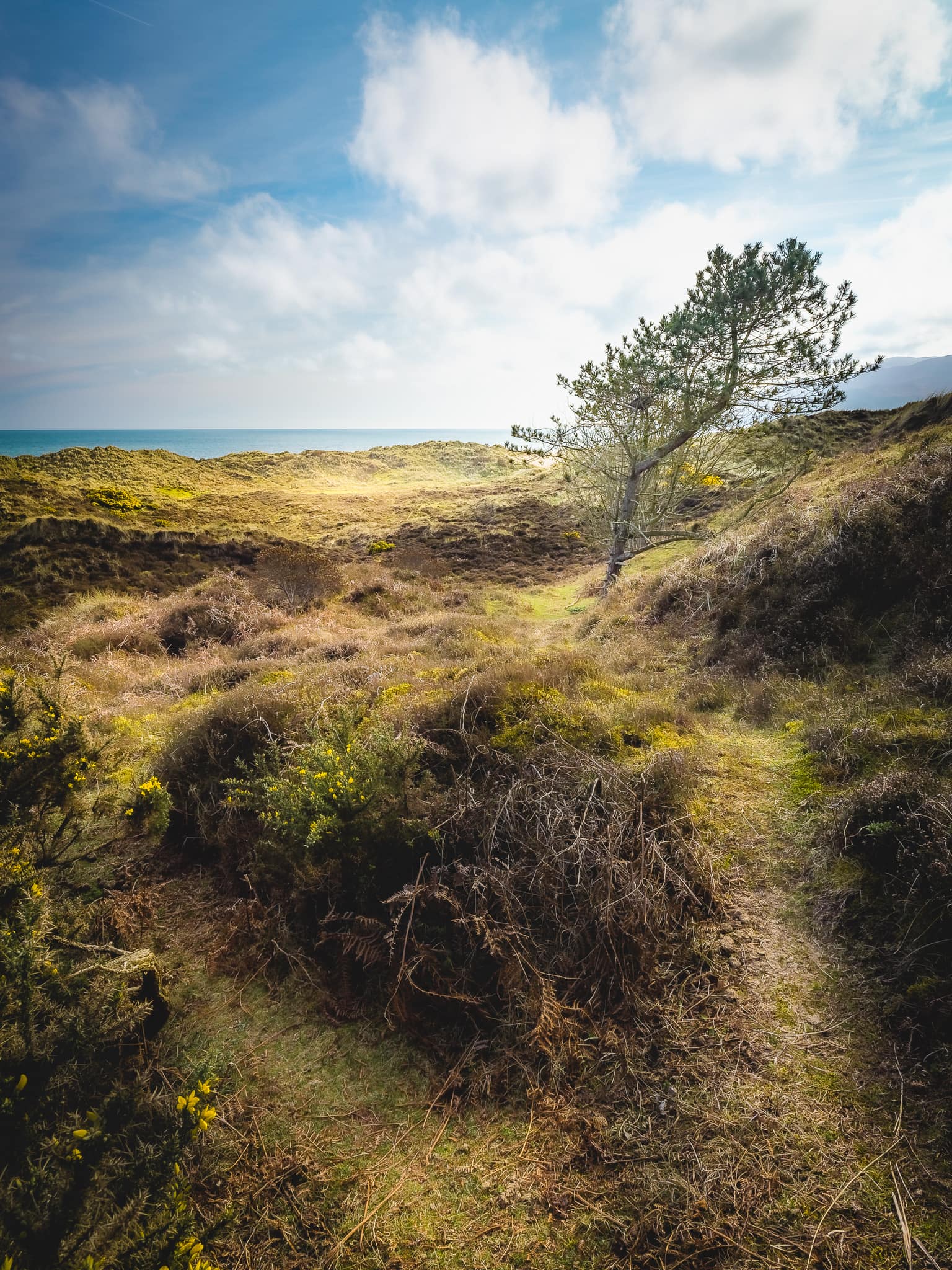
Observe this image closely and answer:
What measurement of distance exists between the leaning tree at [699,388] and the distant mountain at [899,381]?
95.4 metres

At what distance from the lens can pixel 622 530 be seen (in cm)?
1523

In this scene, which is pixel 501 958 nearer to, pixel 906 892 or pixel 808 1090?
pixel 808 1090

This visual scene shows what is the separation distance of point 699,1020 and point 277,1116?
87.3 inches

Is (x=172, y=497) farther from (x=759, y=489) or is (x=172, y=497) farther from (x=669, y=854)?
(x=669, y=854)

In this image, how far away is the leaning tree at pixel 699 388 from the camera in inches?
438

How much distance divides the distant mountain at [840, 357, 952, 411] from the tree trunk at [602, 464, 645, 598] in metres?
95.3

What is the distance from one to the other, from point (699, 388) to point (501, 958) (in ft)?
41.9

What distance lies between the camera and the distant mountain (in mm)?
97062

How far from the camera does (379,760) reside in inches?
150

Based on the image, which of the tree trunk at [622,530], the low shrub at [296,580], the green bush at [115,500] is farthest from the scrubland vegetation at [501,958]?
the green bush at [115,500]

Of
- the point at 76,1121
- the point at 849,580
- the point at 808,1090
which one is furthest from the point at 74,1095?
the point at 849,580

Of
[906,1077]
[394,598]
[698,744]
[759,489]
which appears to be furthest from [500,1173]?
[759,489]

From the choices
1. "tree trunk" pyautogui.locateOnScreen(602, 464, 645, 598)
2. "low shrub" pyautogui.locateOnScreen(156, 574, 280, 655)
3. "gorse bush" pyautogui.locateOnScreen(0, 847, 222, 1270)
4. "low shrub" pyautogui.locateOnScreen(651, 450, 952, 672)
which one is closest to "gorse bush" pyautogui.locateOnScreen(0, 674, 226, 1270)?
"gorse bush" pyautogui.locateOnScreen(0, 847, 222, 1270)

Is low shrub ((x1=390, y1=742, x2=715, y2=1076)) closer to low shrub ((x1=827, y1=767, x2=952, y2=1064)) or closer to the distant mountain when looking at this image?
low shrub ((x1=827, y1=767, x2=952, y2=1064))
